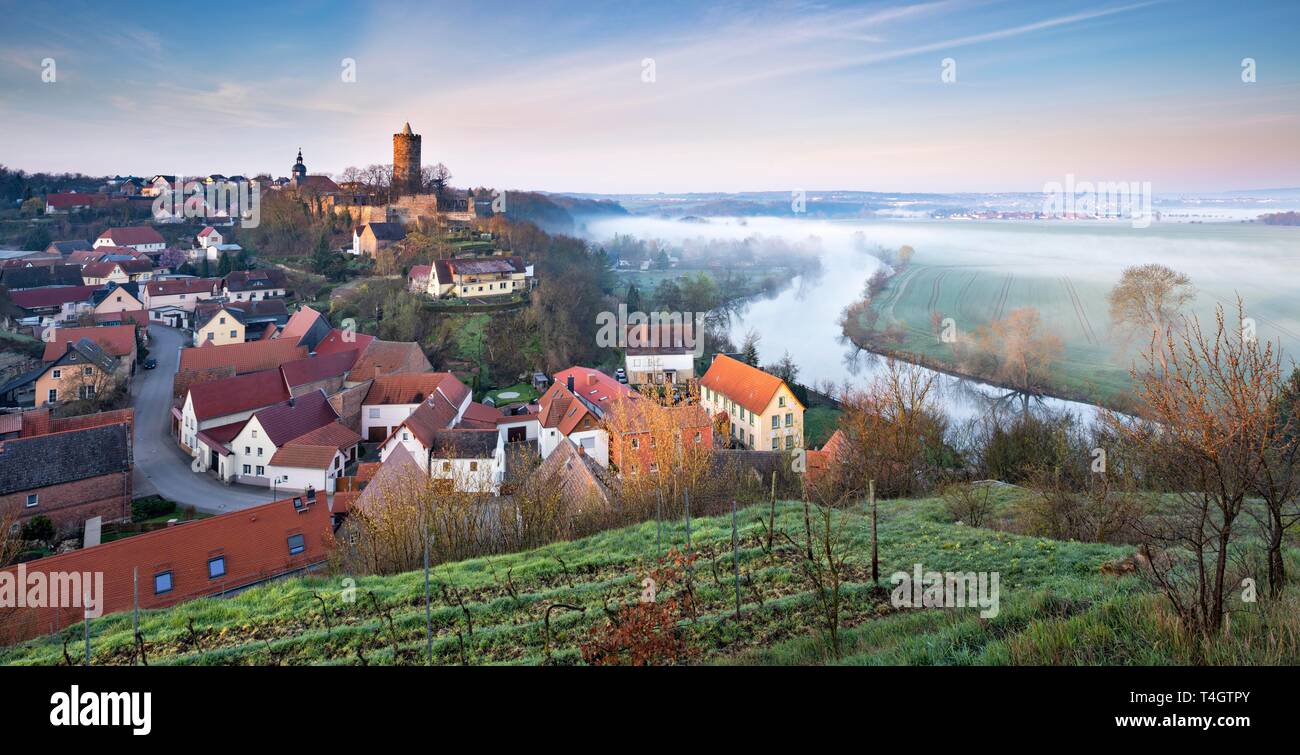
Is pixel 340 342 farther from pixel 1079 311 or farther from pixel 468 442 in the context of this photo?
pixel 1079 311

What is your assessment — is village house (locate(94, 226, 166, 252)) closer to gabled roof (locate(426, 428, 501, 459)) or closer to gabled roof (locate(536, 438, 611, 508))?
gabled roof (locate(426, 428, 501, 459))

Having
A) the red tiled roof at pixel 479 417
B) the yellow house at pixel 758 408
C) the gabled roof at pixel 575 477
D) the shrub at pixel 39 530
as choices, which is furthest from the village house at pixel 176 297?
the gabled roof at pixel 575 477

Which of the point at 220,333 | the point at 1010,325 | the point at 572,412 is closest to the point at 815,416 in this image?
the point at 1010,325

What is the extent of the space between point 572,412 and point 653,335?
12.9 meters

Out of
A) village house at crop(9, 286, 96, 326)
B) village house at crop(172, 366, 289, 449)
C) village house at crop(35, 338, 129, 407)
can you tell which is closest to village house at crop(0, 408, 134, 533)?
village house at crop(172, 366, 289, 449)

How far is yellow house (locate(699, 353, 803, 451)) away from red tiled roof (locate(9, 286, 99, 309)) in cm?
3620

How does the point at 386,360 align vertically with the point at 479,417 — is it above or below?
above

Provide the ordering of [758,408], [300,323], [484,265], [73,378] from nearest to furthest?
1. [758,408]
2. [73,378]
3. [300,323]
4. [484,265]

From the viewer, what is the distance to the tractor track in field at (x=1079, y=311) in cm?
2514

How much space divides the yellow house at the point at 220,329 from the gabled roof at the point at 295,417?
12.4 m

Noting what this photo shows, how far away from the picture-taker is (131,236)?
2008 inches

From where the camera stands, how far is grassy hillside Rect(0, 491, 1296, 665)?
12.3 feet

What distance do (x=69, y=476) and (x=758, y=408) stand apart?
19587mm

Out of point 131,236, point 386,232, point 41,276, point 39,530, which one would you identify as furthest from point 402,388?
point 131,236
